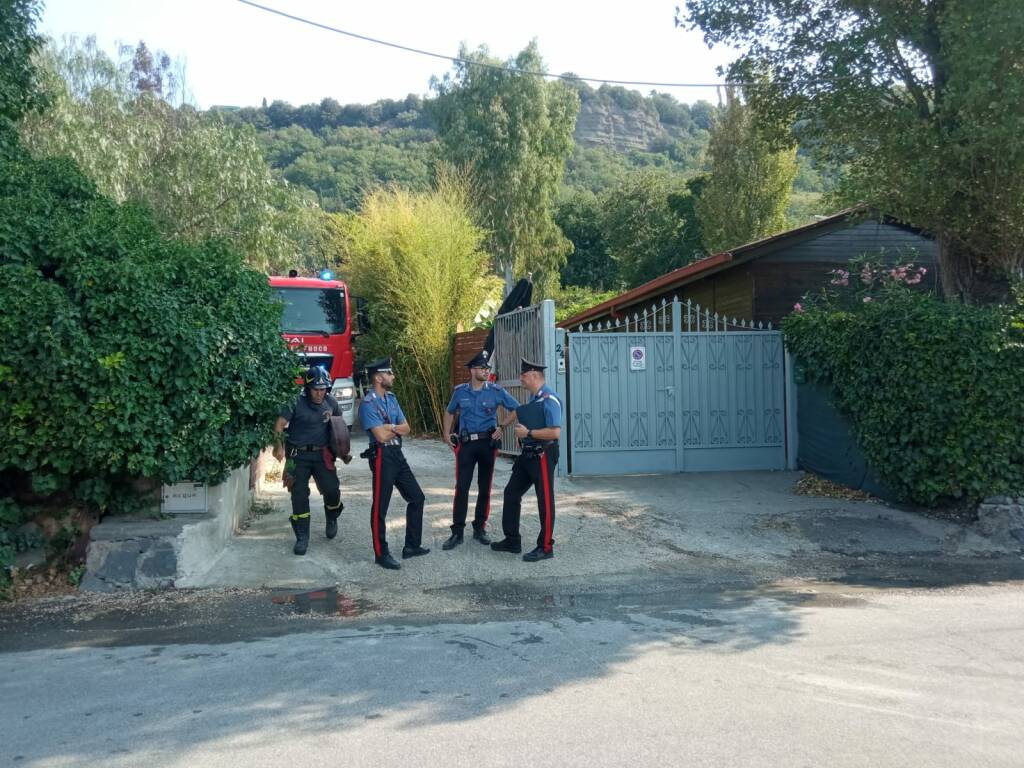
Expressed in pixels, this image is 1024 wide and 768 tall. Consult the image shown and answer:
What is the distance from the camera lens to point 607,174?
93.7 metres

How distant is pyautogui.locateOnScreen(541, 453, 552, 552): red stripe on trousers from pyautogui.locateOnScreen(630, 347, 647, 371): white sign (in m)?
4.21

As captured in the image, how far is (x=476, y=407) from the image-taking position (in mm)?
8633

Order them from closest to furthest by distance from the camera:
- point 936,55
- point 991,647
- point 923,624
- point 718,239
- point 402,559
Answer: point 991,647, point 923,624, point 402,559, point 936,55, point 718,239

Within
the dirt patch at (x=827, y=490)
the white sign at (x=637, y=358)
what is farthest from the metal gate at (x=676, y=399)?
the dirt patch at (x=827, y=490)

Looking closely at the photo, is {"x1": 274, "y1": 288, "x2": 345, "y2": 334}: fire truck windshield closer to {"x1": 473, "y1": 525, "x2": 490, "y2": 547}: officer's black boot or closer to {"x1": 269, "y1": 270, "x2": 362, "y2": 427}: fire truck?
{"x1": 269, "y1": 270, "x2": 362, "y2": 427}: fire truck

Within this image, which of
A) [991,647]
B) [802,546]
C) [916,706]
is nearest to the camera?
[916,706]

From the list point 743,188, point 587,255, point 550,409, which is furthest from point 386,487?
point 587,255

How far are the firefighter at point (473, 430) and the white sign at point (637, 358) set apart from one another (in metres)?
3.80

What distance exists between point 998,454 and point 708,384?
13.2 ft

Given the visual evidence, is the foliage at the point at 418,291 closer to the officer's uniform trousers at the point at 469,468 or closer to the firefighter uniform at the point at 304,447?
the officer's uniform trousers at the point at 469,468

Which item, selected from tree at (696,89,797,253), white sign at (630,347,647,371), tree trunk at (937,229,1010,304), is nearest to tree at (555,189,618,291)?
tree at (696,89,797,253)

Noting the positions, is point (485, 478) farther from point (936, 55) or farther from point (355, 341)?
point (355, 341)

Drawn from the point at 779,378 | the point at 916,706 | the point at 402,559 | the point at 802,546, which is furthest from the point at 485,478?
the point at 779,378

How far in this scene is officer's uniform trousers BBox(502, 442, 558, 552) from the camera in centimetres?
828
